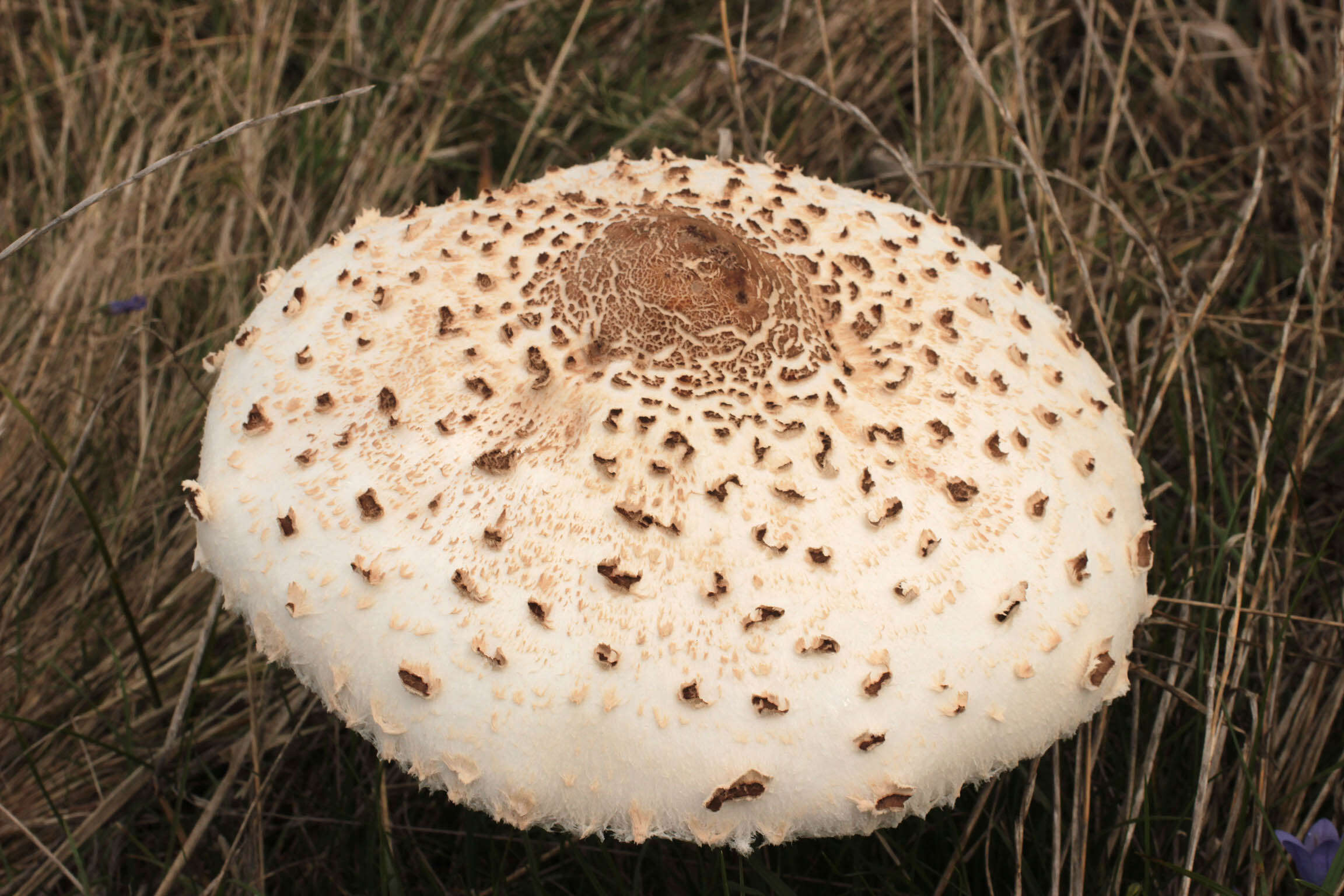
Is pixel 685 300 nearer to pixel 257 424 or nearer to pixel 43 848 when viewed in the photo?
pixel 257 424

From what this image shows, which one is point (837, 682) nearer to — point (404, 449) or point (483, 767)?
point (483, 767)

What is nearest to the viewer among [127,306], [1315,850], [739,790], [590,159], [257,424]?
[739,790]

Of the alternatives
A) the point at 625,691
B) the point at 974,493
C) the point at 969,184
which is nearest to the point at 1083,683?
the point at 974,493

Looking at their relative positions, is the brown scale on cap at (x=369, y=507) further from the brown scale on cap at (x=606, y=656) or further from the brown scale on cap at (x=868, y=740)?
the brown scale on cap at (x=868, y=740)

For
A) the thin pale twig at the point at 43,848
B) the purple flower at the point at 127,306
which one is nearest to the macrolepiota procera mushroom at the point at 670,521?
the thin pale twig at the point at 43,848

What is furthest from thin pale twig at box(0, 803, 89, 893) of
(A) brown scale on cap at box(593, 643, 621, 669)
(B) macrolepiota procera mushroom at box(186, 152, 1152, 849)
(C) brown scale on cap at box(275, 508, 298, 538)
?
(A) brown scale on cap at box(593, 643, 621, 669)

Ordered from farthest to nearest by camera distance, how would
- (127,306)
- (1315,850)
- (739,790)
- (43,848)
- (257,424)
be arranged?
1. (127,306)
2. (43,848)
3. (1315,850)
4. (257,424)
5. (739,790)

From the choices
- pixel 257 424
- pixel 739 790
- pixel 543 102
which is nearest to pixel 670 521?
pixel 739 790
